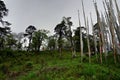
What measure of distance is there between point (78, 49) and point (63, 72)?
3351 centimetres

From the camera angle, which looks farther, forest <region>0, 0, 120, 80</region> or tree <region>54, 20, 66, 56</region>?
tree <region>54, 20, 66, 56</region>

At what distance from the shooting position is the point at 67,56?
47500 millimetres

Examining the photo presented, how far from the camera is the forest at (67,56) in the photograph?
2428cm

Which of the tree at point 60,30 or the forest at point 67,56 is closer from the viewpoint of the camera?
the forest at point 67,56

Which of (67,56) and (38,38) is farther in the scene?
(38,38)

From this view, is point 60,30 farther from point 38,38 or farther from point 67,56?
point 67,56

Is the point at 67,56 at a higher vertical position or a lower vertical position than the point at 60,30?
lower

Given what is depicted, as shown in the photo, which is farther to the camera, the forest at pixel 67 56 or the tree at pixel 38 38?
the tree at pixel 38 38

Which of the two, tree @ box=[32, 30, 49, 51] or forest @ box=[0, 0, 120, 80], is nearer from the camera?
forest @ box=[0, 0, 120, 80]

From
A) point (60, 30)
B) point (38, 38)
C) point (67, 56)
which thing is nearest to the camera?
point (67, 56)

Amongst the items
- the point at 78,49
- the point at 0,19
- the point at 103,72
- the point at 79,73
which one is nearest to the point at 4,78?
the point at 79,73

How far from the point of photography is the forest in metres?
24.3

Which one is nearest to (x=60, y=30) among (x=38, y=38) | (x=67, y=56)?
(x=38, y=38)

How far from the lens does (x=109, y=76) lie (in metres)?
22.4
